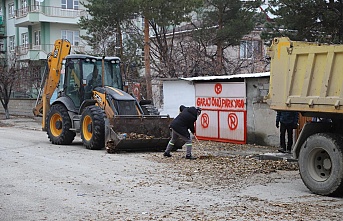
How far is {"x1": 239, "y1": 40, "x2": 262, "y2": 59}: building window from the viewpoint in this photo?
109 feet

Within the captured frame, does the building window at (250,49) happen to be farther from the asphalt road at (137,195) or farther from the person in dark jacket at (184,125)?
the asphalt road at (137,195)

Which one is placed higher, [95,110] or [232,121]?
[95,110]

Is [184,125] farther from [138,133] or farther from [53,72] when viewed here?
[53,72]

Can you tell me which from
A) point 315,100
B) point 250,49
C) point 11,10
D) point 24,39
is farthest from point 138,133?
point 11,10

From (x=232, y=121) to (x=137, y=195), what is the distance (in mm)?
10327

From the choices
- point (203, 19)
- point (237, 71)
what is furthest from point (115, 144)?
point (203, 19)

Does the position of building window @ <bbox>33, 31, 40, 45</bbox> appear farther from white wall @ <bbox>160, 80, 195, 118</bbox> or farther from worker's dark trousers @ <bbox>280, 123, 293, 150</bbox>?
worker's dark trousers @ <bbox>280, 123, 293, 150</bbox>

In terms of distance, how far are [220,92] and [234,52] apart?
18132mm

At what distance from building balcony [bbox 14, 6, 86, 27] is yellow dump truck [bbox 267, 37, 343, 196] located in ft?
120

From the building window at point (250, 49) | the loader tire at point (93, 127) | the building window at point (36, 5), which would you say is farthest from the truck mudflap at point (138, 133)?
the building window at point (36, 5)

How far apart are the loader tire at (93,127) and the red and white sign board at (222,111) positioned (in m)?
5.24

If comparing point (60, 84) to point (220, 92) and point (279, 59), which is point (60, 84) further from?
point (279, 59)

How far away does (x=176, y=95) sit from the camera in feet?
72.2

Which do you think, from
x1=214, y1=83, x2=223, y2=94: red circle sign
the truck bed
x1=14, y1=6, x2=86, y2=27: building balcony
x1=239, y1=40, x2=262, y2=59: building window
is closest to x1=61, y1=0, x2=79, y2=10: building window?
x1=14, y1=6, x2=86, y2=27: building balcony
